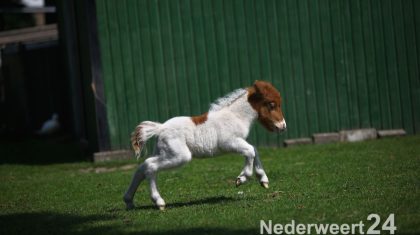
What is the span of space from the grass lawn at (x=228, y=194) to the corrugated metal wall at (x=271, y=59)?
4.08 feet

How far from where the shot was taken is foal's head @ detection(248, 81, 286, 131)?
8.47m

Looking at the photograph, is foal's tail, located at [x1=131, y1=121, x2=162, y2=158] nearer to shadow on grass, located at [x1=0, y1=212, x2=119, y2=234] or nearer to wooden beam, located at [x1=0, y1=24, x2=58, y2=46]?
shadow on grass, located at [x1=0, y1=212, x2=119, y2=234]

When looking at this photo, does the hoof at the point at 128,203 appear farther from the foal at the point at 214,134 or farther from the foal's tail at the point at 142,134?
the foal's tail at the point at 142,134

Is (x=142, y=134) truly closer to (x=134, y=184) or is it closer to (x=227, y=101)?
(x=134, y=184)

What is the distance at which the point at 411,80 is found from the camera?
1540cm

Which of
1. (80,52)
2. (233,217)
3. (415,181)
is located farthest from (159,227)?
(80,52)

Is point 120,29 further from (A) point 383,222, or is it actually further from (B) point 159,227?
(A) point 383,222

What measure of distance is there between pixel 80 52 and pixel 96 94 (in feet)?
9.79

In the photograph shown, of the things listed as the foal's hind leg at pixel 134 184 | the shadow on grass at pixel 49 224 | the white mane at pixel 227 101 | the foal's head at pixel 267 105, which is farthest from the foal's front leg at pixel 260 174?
the shadow on grass at pixel 49 224

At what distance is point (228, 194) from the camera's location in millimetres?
9195

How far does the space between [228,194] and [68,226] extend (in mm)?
2352

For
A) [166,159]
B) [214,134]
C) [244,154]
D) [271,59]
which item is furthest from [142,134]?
[271,59]

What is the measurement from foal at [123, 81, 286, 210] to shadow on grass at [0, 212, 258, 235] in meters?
0.73

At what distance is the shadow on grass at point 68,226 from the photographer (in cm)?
680
